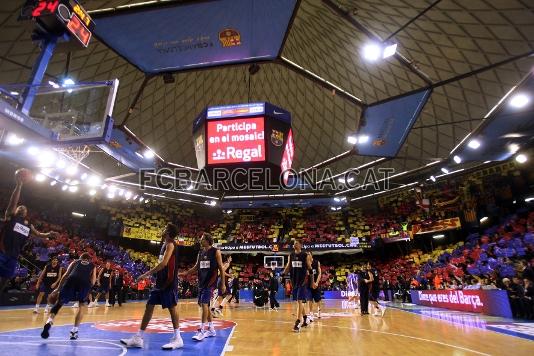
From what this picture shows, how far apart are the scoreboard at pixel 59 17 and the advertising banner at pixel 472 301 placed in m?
15.9

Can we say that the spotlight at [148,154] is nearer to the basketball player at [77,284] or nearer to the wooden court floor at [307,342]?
the wooden court floor at [307,342]

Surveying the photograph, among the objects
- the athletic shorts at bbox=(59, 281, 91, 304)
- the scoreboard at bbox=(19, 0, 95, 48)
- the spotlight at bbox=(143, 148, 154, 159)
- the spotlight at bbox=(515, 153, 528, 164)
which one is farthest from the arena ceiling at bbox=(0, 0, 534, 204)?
the athletic shorts at bbox=(59, 281, 91, 304)

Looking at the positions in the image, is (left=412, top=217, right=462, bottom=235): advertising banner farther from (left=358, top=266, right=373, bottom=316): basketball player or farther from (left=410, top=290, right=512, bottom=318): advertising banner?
(left=358, top=266, right=373, bottom=316): basketball player

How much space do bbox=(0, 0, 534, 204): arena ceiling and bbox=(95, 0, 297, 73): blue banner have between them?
1088 millimetres

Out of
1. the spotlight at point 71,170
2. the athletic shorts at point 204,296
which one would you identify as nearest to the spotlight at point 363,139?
the athletic shorts at point 204,296

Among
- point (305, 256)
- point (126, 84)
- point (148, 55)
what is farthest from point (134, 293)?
point (305, 256)

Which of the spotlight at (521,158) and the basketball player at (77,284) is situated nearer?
the basketball player at (77,284)

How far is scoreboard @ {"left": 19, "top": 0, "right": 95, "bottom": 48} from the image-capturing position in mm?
8344

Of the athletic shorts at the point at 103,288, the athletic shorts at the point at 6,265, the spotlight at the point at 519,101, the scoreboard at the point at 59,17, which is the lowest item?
the athletic shorts at the point at 103,288

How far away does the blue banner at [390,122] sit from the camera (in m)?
17.6

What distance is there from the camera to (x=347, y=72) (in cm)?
1919

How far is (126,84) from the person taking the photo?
18609 mm

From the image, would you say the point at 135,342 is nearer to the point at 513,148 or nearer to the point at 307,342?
the point at 307,342

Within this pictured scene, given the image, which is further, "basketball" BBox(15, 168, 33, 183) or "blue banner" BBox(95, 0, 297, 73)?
"blue banner" BBox(95, 0, 297, 73)
